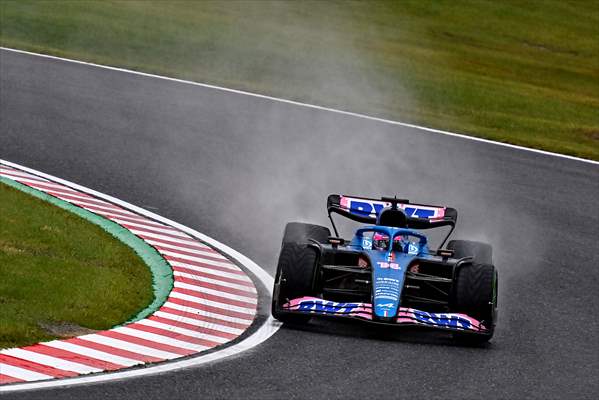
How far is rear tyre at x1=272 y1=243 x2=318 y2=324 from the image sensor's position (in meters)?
10.7

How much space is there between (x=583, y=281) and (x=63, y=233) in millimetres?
5393

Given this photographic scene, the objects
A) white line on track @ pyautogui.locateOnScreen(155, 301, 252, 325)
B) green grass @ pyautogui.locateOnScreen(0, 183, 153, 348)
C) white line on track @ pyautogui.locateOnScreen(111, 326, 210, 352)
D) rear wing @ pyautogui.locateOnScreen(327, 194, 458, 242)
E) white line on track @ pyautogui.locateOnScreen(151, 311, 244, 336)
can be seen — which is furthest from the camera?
rear wing @ pyautogui.locateOnScreen(327, 194, 458, 242)

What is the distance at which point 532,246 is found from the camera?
1462cm

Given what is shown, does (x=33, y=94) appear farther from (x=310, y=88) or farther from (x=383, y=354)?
(x=383, y=354)

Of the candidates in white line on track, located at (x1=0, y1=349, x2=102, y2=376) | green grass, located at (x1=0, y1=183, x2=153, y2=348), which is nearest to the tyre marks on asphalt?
white line on track, located at (x1=0, y1=349, x2=102, y2=376)

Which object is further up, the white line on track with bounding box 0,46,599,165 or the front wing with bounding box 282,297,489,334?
the white line on track with bounding box 0,46,599,165

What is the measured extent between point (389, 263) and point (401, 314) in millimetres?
634

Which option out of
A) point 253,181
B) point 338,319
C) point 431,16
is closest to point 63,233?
point 338,319

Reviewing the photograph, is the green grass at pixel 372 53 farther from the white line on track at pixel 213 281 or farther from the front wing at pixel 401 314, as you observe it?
the front wing at pixel 401 314

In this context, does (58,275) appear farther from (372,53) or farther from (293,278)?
(372,53)

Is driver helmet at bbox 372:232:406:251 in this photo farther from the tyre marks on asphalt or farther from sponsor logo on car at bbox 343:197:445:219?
the tyre marks on asphalt

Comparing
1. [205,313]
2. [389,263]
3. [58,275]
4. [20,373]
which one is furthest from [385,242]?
[20,373]

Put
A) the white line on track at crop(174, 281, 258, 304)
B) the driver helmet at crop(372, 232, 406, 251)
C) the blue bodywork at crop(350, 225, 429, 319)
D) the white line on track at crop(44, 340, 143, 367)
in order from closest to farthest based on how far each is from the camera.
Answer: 1. the white line on track at crop(44, 340, 143, 367)
2. the blue bodywork at crop(350, 225, 429, 319)
3. the driver helmet at crop(372, 232, 406, 251)
4. the white line on track at crop(174, 281, 258, 304)

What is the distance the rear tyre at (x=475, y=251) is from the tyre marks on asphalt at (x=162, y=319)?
1.93 meters
